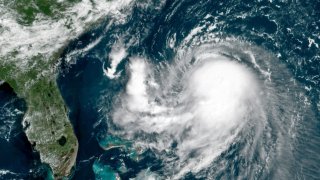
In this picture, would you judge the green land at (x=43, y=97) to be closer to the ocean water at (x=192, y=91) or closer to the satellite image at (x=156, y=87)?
the satellite image at (x=156, y=87)

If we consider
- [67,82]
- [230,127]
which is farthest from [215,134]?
[67,82]

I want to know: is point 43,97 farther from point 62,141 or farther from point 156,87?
point 156,87

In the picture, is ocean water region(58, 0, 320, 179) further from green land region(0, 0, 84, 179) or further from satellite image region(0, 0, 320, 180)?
green land region(0, 0, 84, 179)

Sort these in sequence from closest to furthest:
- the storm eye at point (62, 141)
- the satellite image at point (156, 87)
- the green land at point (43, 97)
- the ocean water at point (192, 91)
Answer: the ocean water at point (192, 91) < the satellite image at point (156, 87) < the green land at point (43, 97) < the storm eye at point (62, 141)

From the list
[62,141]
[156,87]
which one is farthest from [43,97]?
[156,87]

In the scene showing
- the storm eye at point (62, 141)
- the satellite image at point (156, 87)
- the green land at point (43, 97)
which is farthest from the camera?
the storm eye at point (62, 141)

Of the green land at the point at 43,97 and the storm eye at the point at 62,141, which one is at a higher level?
the green land at the point at 43,97

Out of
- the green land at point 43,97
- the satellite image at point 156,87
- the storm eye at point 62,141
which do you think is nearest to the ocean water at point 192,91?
the satellite image at point 156,87

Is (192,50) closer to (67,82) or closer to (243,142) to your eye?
(243,142)

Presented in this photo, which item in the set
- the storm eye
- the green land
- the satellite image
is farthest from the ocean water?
the storm eye
